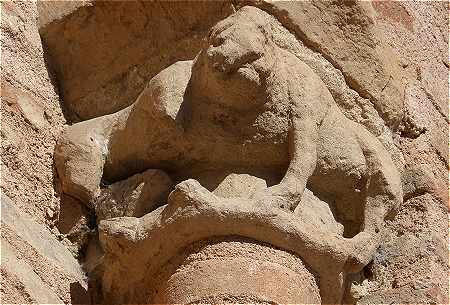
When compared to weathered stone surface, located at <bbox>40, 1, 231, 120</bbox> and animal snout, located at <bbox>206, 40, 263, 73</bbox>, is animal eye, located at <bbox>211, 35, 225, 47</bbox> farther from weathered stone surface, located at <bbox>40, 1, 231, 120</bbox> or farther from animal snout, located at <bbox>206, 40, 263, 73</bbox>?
weathered stone surface, located at <bbox>40, 1, 231, 120</bbox>

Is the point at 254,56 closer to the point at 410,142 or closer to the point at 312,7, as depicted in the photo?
the point at 312,7

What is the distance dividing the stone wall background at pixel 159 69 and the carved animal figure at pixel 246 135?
10 cm

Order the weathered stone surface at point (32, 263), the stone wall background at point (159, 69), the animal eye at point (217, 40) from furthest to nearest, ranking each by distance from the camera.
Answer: the stone wall background at point (159, 69), the animal eye at point (217, 40), the weathered stone surface at point (32, 263)

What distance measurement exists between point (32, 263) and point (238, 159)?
21.5 inches

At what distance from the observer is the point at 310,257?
266 centimetres

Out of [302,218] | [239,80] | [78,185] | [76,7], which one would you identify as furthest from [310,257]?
[76,7]

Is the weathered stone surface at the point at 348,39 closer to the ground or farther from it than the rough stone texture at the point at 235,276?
farther from it

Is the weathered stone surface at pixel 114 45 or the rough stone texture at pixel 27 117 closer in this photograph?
the rough stone texture at pixel 27 117

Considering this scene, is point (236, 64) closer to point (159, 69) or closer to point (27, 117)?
point (159, 69)

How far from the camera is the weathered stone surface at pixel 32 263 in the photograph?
8.45ft

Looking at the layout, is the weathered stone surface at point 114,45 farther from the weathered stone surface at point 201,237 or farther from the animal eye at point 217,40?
the weathered stone surface at point 201,237

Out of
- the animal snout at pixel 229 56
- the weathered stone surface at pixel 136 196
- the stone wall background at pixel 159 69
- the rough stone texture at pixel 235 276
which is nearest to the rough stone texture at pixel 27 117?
the stone wall background at pixel 159 69

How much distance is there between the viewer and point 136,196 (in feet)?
9.30

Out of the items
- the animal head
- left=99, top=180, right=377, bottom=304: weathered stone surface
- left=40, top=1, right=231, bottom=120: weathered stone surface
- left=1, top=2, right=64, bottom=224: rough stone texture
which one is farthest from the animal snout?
left=1, top=2, right=64, bottom=224: rough stone texture
